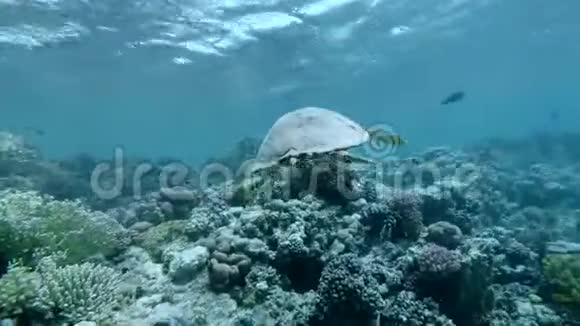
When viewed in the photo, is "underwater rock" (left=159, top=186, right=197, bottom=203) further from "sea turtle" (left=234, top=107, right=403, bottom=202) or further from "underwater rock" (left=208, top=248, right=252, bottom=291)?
"underwater rock" (left=208, top=248, right=252, bottom=291)

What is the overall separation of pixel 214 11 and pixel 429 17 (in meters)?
12.7

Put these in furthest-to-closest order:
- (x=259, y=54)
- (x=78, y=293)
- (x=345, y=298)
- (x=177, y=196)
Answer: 1. (x=259, y=54)
2. (x=177, y=196)
3. (x=345, y=298)
4. (x=78, y=293)

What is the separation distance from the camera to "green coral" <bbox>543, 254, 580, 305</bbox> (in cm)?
715

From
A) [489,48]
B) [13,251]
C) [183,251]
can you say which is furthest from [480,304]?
[489,48]

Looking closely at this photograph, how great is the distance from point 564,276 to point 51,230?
8711 mm

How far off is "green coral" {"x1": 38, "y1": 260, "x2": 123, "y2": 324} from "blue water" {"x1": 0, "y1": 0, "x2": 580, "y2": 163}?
15.5m

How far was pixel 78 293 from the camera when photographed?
5191 mm

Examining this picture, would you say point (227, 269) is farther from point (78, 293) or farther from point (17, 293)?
point (17, 293)

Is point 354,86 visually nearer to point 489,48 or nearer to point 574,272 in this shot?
point 489,48

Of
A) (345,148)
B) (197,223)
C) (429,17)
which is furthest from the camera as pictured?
(429,17)

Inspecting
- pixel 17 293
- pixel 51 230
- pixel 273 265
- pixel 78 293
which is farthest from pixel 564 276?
pixel 51 230

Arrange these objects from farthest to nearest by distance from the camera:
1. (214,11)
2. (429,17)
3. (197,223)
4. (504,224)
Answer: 1. (429,17)
2. (214,11)
3. (504,224)
4. (197,223)

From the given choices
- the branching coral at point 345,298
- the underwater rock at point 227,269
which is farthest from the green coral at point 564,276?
the underwater rock at point 227,269

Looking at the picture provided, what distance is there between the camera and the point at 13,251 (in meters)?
6.05
